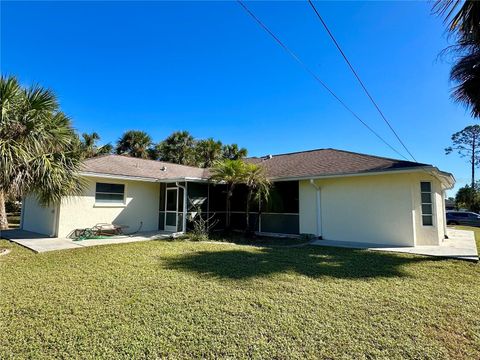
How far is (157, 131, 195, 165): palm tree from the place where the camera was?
1077 inches

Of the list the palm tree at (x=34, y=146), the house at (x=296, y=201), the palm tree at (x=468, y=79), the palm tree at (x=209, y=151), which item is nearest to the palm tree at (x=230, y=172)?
the house at (x=296, y=201)

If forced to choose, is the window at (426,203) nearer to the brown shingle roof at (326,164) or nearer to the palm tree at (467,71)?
the brown shingle roof at (326,164)

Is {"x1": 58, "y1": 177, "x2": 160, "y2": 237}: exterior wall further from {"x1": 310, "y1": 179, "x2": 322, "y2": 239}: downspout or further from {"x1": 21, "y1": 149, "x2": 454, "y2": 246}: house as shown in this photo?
{"x1": 310, "y1": 179, "x2": 322, "y2": 239}: downspout

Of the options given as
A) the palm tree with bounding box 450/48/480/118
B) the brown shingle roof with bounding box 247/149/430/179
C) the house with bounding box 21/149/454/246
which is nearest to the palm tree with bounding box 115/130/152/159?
the house with bounding box 21/149/454/246

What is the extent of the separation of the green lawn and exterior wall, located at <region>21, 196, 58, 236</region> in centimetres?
478

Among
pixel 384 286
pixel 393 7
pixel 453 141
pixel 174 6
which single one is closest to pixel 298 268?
pixel 384 286

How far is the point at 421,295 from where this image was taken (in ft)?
16.7

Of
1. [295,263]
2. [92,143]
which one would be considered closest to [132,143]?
[92,143]

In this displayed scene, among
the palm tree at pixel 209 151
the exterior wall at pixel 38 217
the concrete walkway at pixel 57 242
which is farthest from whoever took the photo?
the palm tree at pixel 209 151

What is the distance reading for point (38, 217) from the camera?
13.2 m

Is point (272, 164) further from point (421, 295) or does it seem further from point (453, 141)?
point (453, 141)

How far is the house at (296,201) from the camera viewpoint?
1046 cm

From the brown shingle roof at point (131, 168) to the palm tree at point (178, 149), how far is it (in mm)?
9032

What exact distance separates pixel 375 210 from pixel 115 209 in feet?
39.9
